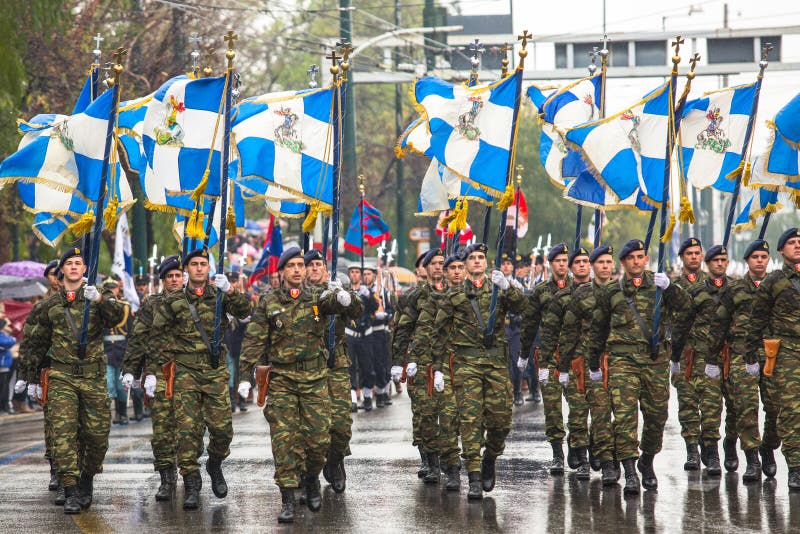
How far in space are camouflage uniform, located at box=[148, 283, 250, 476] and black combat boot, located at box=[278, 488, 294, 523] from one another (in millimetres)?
1078

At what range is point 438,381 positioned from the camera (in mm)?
11883

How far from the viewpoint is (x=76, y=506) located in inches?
443

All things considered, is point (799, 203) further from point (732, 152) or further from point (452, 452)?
point (452, 452)

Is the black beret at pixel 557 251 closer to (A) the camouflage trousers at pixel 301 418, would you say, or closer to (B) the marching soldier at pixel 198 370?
(B) the marching soldier at pixel 198 370

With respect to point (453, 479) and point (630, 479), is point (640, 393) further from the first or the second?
point (453, 479)

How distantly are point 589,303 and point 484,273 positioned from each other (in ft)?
3.36

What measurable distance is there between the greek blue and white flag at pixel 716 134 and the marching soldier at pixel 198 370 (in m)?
5.53

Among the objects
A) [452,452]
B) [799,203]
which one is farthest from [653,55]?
[452,452]

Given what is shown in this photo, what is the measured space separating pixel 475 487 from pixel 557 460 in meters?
1.91

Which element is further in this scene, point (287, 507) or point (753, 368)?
point (753, 368)

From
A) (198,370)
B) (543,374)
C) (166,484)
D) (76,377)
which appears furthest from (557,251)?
(76,377)

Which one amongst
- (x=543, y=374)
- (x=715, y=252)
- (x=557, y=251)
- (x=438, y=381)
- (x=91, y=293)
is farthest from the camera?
(x=557, y=251)

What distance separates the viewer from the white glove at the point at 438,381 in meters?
11.9

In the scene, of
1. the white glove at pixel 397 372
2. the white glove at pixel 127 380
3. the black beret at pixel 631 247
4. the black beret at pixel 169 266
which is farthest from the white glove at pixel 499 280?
the white glove at pixel 127 380
